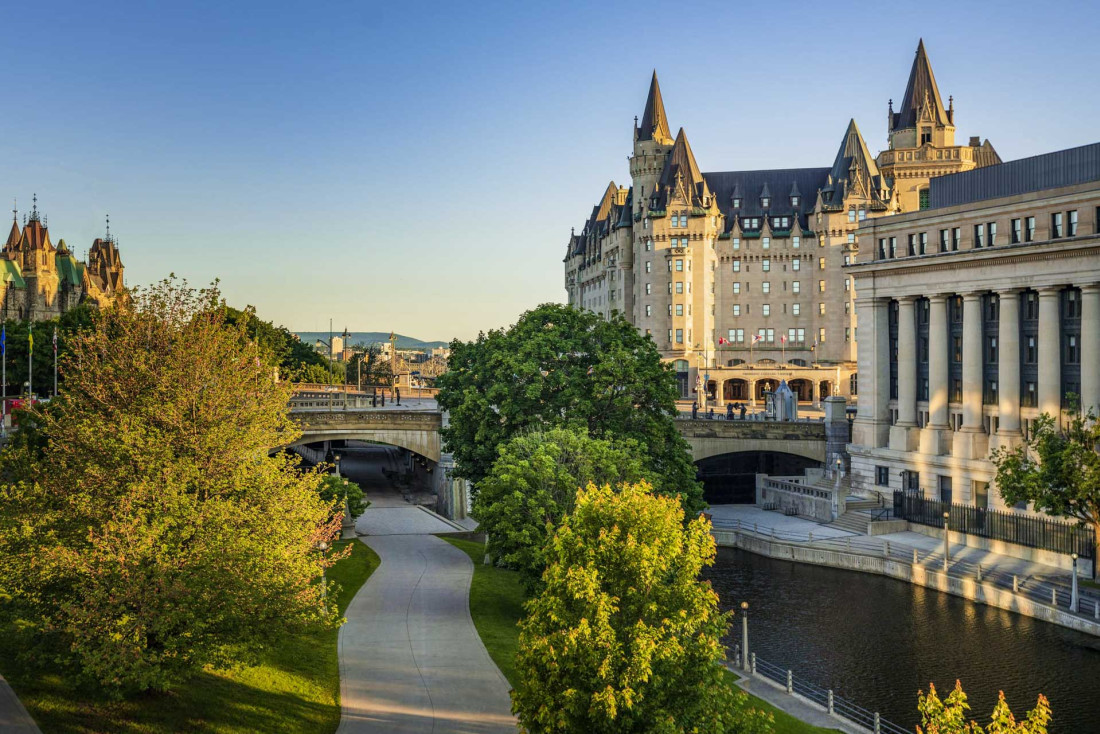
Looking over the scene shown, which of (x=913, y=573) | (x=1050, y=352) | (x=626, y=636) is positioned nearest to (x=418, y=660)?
(x=626, y=636)

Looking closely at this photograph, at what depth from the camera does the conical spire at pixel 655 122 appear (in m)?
141

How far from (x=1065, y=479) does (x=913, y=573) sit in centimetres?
965

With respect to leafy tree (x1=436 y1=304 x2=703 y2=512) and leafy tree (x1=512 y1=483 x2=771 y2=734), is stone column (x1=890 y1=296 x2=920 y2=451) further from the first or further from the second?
leafy tree (x1=512 y1=483 x2=771 y2=734)

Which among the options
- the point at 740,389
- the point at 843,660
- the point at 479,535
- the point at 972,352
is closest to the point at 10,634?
the point at 843,660

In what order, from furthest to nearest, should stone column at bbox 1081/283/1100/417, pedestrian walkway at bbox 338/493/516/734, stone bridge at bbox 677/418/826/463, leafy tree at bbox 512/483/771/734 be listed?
stone bridge at bbox 677/418/826/463 → stone column at bbox 1081/283/1100/417 → pedestrian walkway at bbox 338/493/516/734 → leafy tree at bbox 512/483/771/734

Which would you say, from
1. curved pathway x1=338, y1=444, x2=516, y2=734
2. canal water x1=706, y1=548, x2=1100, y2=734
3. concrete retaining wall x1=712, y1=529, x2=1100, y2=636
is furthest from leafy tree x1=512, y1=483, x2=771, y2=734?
concrete retaining wall x1=712, y1=529, x2=1100, y2=636

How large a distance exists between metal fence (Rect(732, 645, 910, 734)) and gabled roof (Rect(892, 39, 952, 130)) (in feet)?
372

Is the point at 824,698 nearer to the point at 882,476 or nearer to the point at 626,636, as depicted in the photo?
the point at 626,636

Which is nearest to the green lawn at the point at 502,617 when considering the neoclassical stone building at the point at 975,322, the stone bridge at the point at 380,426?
the stone bridge at the point at 380,426

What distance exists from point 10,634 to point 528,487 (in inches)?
732

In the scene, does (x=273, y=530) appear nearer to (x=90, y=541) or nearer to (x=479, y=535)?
(x=90, y=541)

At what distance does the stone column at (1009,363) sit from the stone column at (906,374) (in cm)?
835

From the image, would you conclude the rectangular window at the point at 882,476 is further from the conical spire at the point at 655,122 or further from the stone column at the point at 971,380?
the conical spire at the point at 655,122

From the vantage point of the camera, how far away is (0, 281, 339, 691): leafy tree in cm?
2353
